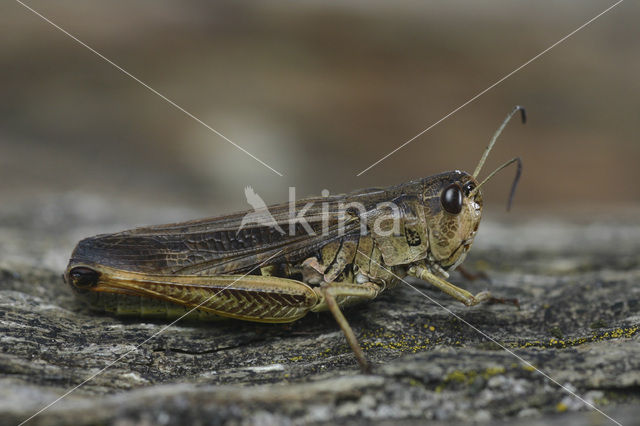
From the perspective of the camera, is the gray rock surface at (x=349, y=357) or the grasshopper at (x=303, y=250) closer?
the gray rock surface at (x=349, y=357)

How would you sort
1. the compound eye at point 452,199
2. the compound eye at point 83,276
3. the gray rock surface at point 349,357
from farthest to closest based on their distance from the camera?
the compound eye at point 452,199, the compound eye at point 83,276, the gray rock surface at point 349,357

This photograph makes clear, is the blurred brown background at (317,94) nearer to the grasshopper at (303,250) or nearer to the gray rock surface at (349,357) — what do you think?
the gray rock surface at (349,357)

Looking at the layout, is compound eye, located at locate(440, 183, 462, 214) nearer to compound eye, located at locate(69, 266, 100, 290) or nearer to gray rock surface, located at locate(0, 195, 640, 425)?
gray rock surface, located at locate(0, 195, 640, 425)

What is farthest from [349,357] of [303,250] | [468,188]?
[468,188]

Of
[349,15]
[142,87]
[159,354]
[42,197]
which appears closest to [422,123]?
[349,15]

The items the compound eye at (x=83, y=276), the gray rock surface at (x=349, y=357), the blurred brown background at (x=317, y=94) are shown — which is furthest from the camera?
the blurred brown background at (x=317, y=94)

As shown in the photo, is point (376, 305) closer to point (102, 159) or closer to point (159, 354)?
point (159, 354)

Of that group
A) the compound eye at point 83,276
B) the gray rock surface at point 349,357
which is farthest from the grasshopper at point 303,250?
the gray rock surface at point 349,357

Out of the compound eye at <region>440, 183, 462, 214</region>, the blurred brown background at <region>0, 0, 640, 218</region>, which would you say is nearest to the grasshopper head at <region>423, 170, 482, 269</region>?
the compound eye at <region>440, 183, 462, 214</region>
